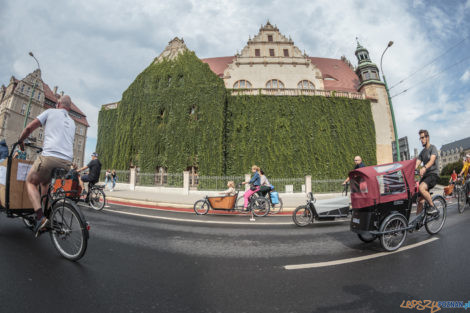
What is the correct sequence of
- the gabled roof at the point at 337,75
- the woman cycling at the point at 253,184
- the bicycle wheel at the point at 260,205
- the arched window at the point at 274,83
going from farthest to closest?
the gabled roof at the point at 337,75 < the arched window at the point at 274,83 < the woman cycling at the point at 253,184 < the bicycle wheel at the point at 260,205

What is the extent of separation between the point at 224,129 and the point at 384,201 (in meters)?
16.8

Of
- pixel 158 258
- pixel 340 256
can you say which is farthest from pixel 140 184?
pixel 340 256

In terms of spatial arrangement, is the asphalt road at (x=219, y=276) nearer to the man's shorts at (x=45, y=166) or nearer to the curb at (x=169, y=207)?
the man's shorts at (x=45, y=166)

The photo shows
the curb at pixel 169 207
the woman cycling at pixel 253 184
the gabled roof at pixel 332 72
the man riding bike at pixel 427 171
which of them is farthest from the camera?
the gabled roof at pixel 332 72

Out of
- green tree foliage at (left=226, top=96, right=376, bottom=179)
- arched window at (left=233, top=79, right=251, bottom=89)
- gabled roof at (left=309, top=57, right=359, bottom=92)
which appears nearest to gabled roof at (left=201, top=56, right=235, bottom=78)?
arched window at (left=233, top=79, right=251, bottom=89)

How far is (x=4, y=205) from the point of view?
115 inches

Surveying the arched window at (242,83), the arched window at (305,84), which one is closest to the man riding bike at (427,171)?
the arched window at (242,83)

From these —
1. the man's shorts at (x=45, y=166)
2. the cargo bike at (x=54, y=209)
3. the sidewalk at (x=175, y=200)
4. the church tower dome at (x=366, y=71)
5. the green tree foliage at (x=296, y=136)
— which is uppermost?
the church tower dome at (x=366, y=71)

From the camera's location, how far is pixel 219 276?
212cm

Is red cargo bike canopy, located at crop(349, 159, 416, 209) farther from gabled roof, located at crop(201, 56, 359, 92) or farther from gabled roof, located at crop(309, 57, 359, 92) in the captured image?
gabled roof, located at crop(201, 56, 359, 92)

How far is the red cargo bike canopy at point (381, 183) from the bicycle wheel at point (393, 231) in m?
0.32

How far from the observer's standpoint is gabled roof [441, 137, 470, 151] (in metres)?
75.2

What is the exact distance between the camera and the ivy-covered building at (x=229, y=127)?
1806 cm

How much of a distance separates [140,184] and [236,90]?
13293mm
